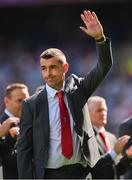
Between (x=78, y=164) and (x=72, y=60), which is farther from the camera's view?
(x=72, y=60)

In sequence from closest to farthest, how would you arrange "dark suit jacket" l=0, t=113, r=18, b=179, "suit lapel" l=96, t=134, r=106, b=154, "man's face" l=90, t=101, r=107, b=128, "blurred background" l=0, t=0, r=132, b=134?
"dark suit jacket" l=0, t=113, r=18, b=179
"suit lapel" l=96, t=134, r=106, b=154
"man's face" l=90, t=101, r=107, b=128
"blurred background" l=0, t=0, r=132, b=134

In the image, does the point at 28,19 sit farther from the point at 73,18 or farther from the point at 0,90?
the point at 0,90

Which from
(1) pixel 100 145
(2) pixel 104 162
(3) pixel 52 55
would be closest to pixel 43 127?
(3) pixel 52 55

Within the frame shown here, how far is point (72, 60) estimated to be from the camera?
18719 millimetres

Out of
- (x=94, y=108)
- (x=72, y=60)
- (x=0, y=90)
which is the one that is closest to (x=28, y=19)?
(x=72, y=60)

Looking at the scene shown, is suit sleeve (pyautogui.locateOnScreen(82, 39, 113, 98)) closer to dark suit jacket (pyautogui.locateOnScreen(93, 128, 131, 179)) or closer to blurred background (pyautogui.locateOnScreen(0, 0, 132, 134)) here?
dark suit jacket (pyautogui.locateOnScreen(93, 128, 131, 179))

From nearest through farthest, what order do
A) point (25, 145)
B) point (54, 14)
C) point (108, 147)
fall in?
point (25, 145) < point (108, 147) < point (54, 14)

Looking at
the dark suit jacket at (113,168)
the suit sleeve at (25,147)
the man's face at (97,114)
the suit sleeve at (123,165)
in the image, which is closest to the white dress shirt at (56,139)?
the suit sleeve at (25,147)

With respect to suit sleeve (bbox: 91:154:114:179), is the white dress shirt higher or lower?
higher

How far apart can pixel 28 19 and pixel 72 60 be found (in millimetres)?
2735

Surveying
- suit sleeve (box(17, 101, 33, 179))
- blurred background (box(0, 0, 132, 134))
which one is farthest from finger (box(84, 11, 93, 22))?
blurred background (box(0, 0, 132, 134))

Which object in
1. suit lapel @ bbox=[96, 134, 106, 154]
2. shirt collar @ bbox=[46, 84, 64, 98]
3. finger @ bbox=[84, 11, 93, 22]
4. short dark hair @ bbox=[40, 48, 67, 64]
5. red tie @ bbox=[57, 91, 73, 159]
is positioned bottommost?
suit lapel @ bbox=[96, 134, 106, 154]

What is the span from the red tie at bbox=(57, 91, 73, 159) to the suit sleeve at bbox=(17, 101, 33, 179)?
0.27m

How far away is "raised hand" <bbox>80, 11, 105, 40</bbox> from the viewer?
595cm
